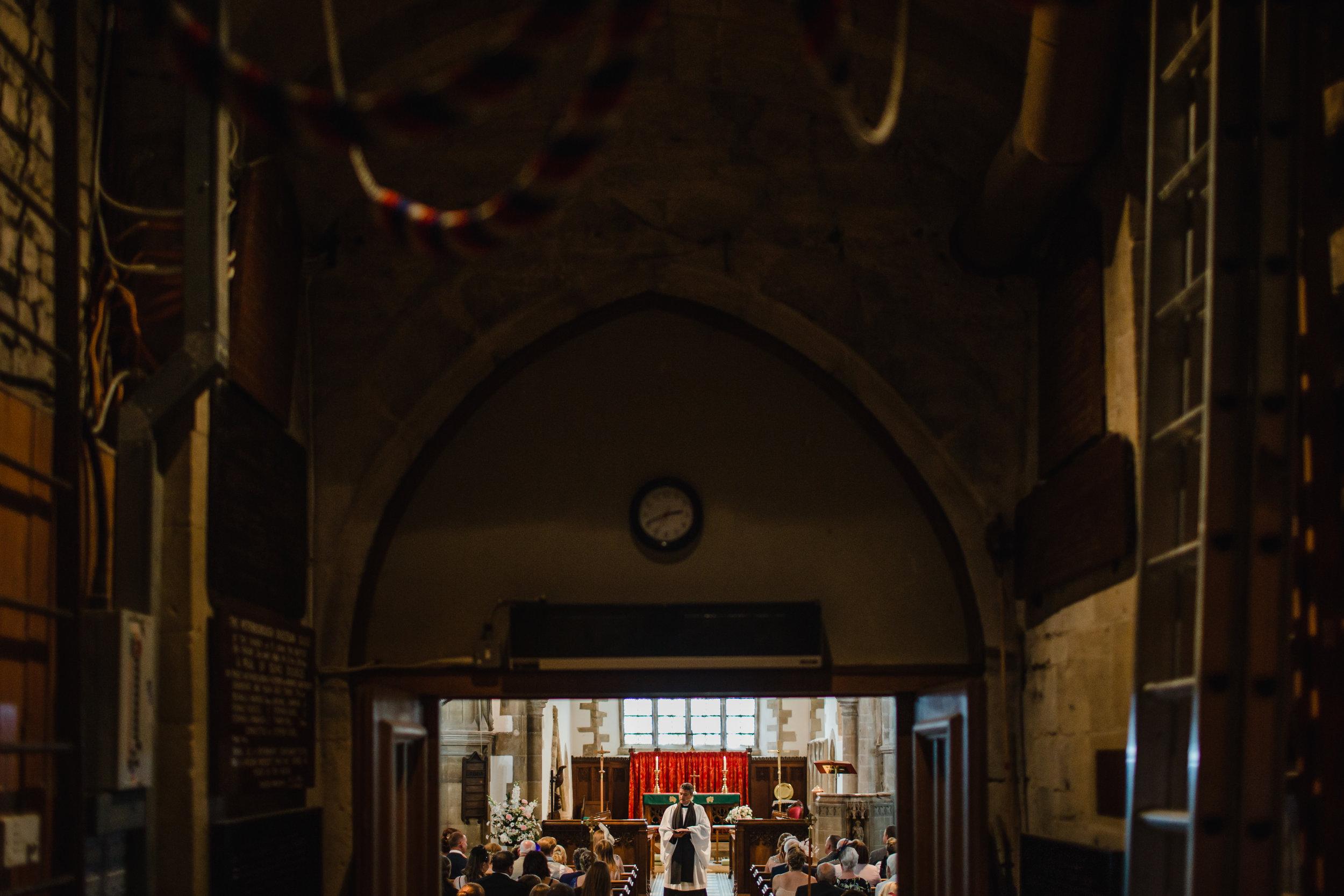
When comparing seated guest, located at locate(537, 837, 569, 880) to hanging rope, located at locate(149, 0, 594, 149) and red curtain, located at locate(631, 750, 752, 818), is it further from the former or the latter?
hanging rope, located at locate(149, 0, 594, 149)

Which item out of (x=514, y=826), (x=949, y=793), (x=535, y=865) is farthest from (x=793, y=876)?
(x=949, y=793)

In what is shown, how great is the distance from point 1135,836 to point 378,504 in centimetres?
421

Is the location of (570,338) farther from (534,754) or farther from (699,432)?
(534,754)

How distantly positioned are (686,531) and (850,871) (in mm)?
5613

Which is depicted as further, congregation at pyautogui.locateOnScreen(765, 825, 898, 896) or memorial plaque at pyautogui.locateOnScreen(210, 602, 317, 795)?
congregation at pyautogui.locateOnScreen(765, 825, 898, 896)

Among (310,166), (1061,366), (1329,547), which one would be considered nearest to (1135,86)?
(1061,366)

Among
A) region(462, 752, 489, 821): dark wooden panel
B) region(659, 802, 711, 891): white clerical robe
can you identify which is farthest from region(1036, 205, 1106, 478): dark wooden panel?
region(462, 752, 489, 821): dark wooden panel

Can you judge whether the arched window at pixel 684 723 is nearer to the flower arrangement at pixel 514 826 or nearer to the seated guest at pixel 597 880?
the flower arrangement at pixel 514 826

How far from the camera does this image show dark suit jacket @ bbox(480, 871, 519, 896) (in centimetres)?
830

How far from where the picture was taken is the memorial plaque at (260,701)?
15.3ft

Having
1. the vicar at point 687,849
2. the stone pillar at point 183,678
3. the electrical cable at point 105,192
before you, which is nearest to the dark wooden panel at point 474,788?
the vicar at point 687,849

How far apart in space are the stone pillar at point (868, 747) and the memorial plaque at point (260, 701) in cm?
1045

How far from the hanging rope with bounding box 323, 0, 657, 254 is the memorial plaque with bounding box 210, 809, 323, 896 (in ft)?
10.2

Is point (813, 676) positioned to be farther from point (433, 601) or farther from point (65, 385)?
point (65, 385)
